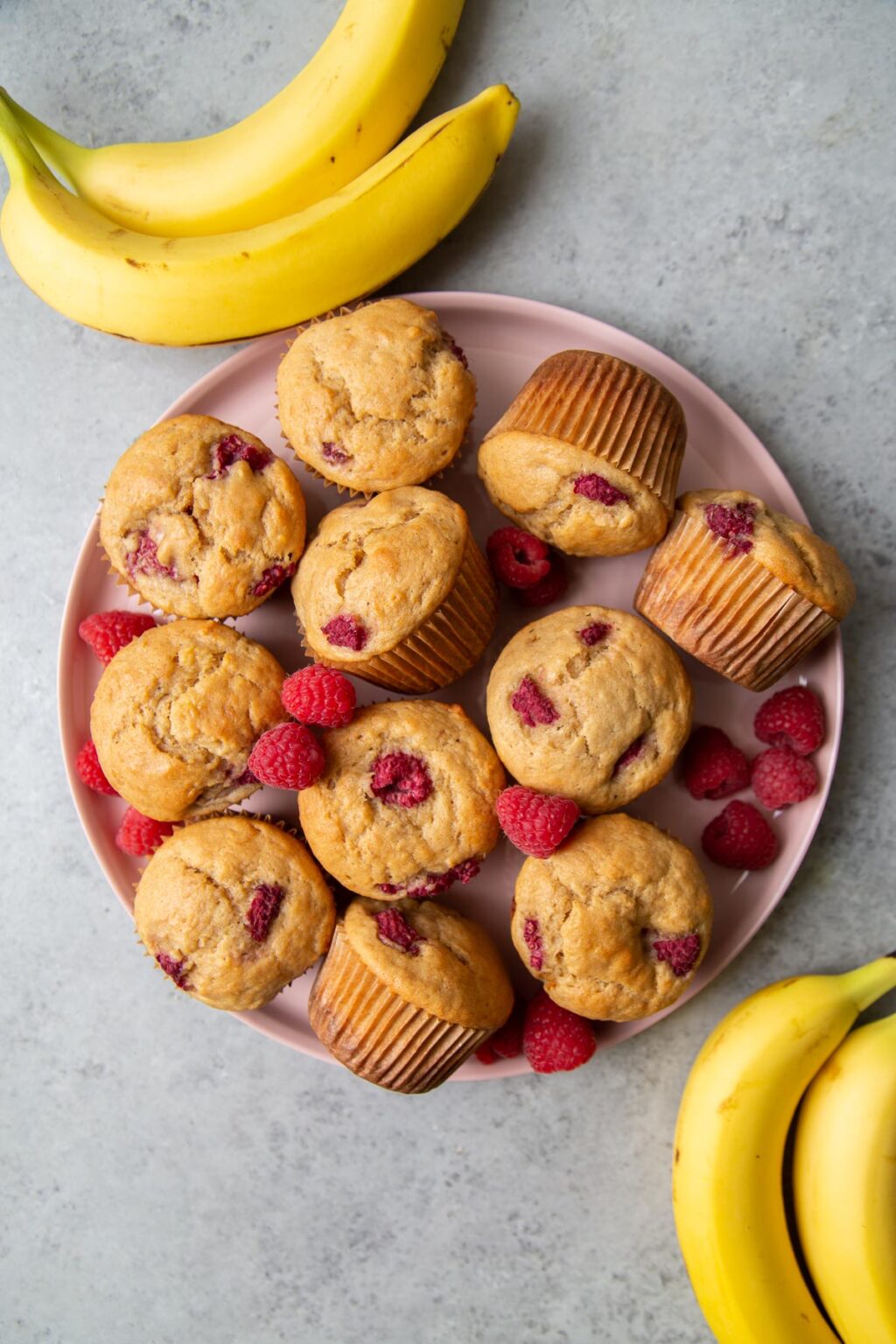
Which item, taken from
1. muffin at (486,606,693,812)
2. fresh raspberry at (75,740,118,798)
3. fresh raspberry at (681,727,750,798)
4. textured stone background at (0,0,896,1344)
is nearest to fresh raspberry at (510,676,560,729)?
muffin at (486,606,693,812)

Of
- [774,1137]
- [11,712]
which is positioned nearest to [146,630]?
[11,712]

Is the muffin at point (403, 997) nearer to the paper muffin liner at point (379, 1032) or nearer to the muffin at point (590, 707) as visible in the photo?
the paper muffin liner at point (379, 1032)

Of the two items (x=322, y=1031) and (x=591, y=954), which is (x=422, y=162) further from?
(x=322, y=1031)

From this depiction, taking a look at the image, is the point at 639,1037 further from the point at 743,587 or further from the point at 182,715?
the point at 182,715

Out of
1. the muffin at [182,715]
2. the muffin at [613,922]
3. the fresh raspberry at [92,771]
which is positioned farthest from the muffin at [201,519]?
the muffin at [613,922]

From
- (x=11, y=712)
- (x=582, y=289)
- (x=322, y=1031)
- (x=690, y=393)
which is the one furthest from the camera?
(x=11, y=712)

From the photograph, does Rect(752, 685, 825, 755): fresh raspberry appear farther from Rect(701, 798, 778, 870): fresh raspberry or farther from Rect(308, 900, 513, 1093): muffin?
Rect(308, 900, 513, 1093): muffin
